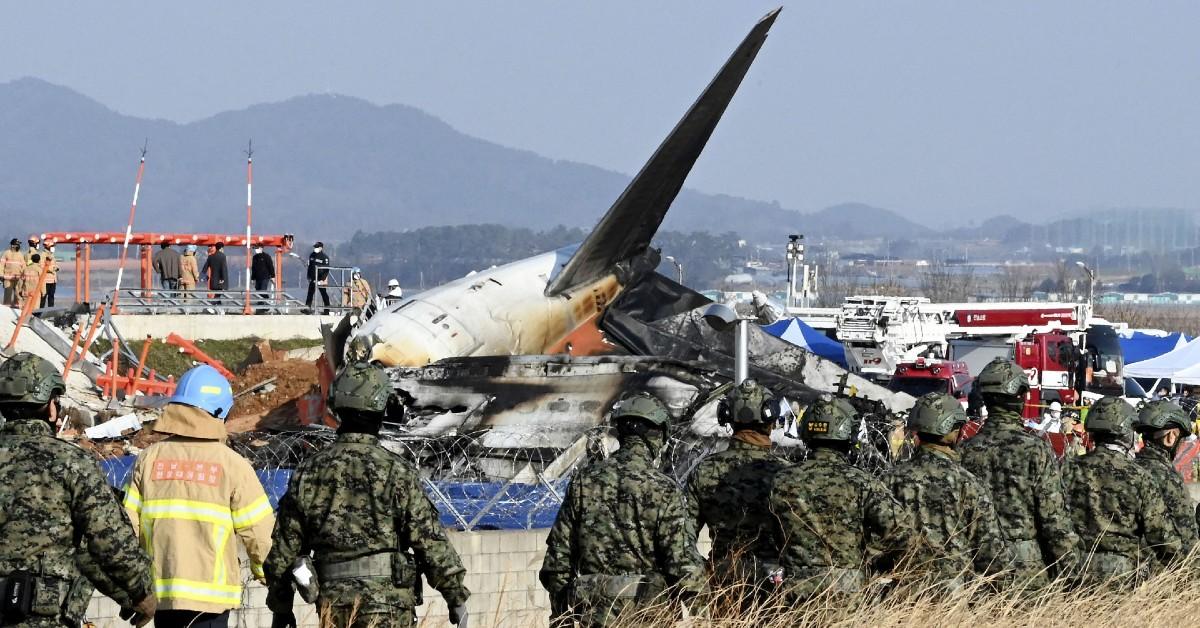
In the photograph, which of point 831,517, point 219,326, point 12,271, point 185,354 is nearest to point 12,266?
point 12,271

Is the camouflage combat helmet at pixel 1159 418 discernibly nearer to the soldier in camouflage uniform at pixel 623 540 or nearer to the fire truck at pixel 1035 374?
the soldier in camouflage uniform at pixel 623 540

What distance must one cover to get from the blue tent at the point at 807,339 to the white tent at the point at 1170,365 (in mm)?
8243

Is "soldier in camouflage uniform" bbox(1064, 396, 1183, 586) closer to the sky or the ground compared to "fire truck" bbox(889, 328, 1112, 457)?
closer to the sky

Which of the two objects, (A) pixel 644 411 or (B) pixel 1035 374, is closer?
(A) pixel 644 411

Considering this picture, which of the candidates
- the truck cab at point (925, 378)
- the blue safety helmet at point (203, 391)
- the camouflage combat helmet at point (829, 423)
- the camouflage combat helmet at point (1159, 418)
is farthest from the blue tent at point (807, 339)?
the blue safety helmet at point (203, 391)

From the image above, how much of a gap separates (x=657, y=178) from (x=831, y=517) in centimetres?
1724

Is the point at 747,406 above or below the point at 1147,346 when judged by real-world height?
above

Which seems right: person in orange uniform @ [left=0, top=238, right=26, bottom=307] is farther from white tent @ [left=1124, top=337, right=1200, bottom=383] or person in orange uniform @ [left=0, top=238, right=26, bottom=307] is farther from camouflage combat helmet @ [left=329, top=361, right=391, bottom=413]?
white tent @ [left=1124, top=337, right=1200, bottom=383]

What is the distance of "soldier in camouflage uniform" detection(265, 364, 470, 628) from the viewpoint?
26.9 feet

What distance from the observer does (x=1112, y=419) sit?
11648mm

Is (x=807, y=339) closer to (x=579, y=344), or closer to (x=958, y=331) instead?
(x=958, y=331)

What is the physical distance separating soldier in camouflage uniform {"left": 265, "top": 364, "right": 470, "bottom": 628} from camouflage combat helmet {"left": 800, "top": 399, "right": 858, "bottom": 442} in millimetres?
2393

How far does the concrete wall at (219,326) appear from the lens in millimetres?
34719

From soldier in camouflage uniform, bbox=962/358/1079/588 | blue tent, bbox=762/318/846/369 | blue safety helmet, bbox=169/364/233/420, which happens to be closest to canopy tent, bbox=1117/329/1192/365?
blue tent, bbox=762/318/846/369
